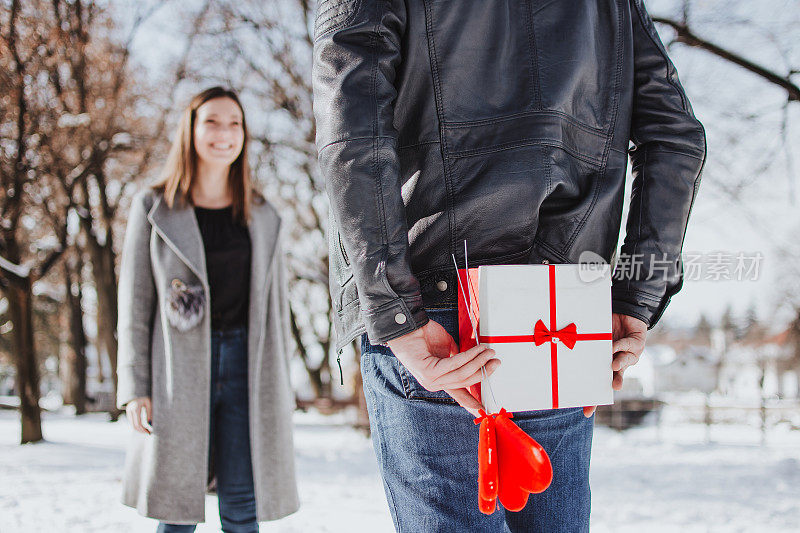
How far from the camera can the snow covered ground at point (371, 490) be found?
458cm

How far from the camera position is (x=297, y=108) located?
35.3ft

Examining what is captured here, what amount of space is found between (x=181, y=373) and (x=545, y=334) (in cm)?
203

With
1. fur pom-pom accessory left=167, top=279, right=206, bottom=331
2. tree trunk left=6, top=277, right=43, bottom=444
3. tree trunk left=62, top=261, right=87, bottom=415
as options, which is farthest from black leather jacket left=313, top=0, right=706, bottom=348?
tree trunk left=62, top=261, right=87, bottom=415

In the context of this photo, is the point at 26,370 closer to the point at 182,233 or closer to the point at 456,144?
the point at 182,233

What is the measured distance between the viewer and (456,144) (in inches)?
47.3

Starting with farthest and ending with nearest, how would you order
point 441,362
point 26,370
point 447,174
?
point 26,370 < point 447,174 < point 441,362

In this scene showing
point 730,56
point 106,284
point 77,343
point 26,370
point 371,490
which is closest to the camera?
point 371,490

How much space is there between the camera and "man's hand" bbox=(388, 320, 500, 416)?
1.07 meters

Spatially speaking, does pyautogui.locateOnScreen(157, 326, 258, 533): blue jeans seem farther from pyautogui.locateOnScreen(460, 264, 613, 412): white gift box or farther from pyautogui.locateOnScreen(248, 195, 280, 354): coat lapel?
pyautogui.locateOnScreen(460, 264, 613, 412): white gift box

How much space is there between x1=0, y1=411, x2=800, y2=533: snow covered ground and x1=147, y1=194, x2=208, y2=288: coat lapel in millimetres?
2251

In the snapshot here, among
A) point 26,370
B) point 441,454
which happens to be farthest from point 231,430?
point 26,370

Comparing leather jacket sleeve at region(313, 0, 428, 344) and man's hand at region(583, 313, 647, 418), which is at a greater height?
leather jacket sleeve at region(313, 0, 428, 344)

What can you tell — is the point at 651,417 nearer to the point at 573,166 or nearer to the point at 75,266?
the point at 75,266

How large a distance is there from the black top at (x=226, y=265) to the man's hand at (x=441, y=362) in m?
1.93
